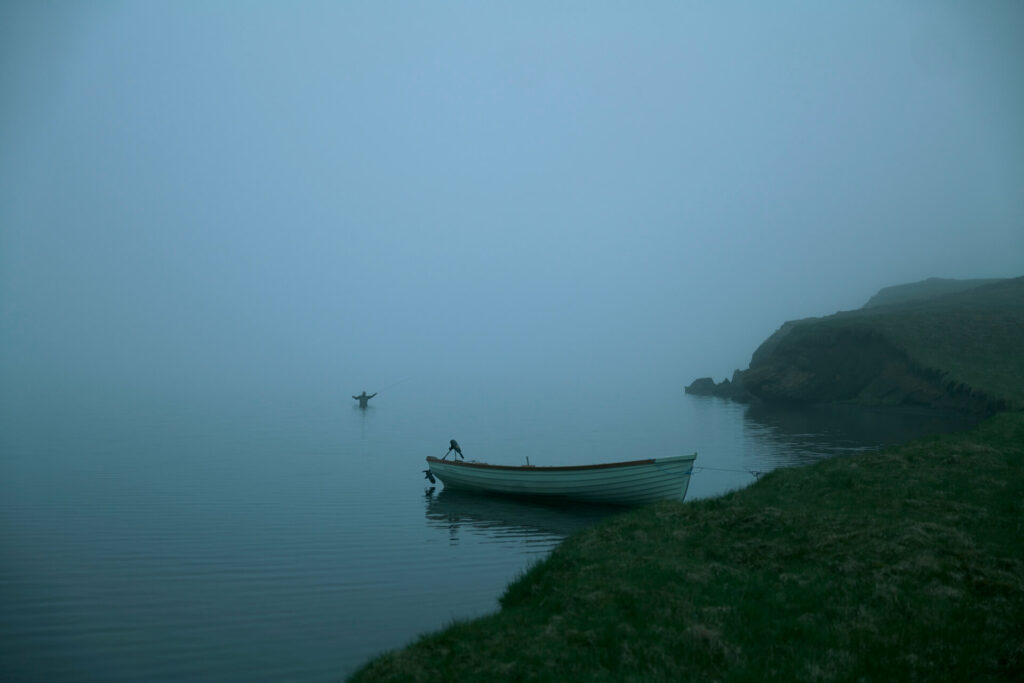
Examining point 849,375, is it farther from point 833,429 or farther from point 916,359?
point 833,429

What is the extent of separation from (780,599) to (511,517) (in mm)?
18912

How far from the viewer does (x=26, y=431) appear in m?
51.3

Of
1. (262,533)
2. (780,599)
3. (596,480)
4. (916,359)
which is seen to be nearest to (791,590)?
(780,599)

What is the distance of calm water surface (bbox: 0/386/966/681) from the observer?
47.9 ft

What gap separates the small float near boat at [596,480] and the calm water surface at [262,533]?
3.07ft

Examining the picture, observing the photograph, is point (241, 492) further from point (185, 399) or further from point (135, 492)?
point (185, 399)

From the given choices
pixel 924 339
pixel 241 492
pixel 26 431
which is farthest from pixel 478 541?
pixel 924 339

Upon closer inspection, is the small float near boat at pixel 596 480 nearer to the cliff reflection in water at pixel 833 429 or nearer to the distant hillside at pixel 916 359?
the cliff reflection in water at pixel 833 429

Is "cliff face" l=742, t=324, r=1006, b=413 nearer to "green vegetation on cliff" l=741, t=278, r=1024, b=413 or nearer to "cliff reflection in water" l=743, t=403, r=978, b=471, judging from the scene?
"green vegetation on cliff" l=741, t=278, r=1024, b=413

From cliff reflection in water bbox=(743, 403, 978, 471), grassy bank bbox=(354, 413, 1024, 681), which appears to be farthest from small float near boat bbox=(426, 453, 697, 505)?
cliff reflection in water bbox=(743, 403, 978, 471)

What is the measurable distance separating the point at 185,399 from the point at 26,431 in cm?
4193

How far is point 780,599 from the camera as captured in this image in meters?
10.9

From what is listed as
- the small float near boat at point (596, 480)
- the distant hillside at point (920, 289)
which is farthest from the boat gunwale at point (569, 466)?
the distant hillside at point (920, 289)

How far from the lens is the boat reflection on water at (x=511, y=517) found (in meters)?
25.6
